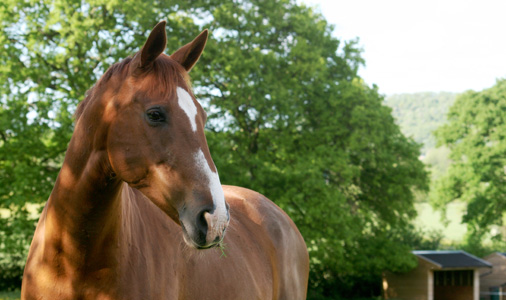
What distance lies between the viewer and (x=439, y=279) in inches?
968

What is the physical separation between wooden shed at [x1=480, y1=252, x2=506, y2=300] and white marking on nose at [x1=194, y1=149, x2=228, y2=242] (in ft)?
86.8

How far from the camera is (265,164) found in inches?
695

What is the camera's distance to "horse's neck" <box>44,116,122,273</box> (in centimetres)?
244

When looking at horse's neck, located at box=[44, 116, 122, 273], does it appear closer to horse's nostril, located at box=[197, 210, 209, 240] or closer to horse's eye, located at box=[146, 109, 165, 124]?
horse's eye, located at box=[146, 109, 165, 124]

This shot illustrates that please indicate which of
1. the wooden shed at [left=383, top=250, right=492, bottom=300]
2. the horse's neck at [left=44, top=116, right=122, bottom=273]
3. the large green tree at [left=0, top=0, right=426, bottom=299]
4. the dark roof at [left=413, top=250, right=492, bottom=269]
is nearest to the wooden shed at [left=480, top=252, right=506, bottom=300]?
the wooden shed at [left=383, top=250, right=492, bottom=300]

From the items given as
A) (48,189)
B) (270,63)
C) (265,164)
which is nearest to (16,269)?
(48,189)

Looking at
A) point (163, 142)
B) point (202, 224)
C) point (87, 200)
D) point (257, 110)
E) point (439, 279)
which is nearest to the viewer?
point (202, 224)

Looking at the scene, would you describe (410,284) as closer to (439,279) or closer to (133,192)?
(439,279)

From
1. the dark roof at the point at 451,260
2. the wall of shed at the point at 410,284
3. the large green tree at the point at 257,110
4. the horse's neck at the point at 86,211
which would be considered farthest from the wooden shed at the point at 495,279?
the horse's neck at the point at 86,211

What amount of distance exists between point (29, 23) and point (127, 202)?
17404 millimetres

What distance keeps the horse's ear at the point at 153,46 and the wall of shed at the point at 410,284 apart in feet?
72.0

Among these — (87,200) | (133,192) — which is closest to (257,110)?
(133,192)

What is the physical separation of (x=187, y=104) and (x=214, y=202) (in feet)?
1.63

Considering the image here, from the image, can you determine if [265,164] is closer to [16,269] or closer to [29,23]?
[29,23]
